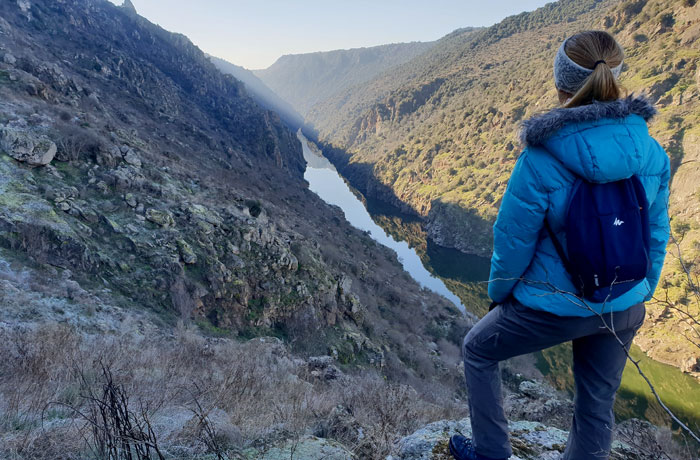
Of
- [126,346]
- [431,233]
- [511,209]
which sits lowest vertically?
[431,233]

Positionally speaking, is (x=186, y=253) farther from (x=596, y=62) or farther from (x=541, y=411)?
(x=596, y=62)

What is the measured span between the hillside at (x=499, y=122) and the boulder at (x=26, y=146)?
33.3 ft

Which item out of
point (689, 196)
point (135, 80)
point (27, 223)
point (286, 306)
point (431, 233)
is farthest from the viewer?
point (431, 233)

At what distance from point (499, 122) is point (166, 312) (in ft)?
176

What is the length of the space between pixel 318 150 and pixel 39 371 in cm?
10412

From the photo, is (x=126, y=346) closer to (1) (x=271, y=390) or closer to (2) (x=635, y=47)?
(1) (x=271, y=390)

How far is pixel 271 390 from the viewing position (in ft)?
11.2

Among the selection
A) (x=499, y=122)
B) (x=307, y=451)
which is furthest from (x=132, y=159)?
(x=499, y=122)

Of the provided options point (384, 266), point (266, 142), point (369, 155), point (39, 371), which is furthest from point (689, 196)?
point (369, 155)

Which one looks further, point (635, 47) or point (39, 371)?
point (635, 47)

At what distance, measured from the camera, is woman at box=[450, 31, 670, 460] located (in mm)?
1354

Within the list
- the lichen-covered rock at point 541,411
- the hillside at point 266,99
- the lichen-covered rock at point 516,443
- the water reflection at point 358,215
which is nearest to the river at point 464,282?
the water reflection at point 358,215

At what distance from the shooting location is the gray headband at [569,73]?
144cm

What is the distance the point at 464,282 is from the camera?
34344 millimetres
